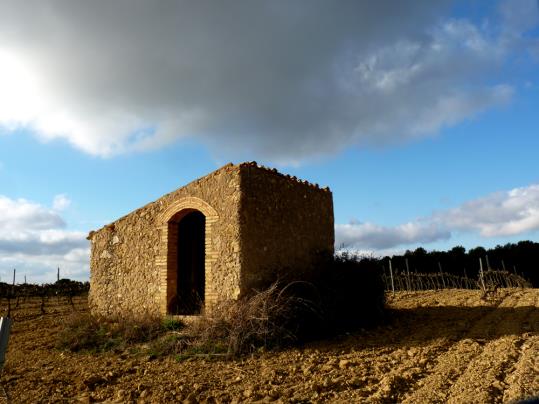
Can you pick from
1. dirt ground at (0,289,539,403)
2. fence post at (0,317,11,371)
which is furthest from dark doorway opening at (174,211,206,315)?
fence post at (0,317,11,371)

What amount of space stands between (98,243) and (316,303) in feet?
19.0

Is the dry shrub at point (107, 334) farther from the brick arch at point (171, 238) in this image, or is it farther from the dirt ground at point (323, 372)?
the brick arch at point (171, 238)

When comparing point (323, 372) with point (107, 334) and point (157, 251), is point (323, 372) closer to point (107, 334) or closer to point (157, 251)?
point (107, 334)

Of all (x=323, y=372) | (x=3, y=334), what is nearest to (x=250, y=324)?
(x=323, y=372)

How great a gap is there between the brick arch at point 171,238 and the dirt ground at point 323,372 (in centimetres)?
201

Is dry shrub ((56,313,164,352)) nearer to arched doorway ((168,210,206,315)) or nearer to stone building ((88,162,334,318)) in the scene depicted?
stone building ((88,162,334,318))

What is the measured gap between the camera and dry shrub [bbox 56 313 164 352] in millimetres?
8757

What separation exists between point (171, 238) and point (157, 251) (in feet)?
1.42

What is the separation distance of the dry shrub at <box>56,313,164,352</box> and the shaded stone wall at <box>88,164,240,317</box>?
57cm

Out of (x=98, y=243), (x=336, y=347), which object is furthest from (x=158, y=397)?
(x=98, y=243)

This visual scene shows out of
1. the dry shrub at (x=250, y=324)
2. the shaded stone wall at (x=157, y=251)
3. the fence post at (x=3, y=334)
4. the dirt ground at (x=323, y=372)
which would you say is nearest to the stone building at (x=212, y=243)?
the shaded stone wall at (x=157, y=251)

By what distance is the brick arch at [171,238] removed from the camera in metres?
9.37

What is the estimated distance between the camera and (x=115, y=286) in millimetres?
10711

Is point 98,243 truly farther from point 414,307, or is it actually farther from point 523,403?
point 523,403
